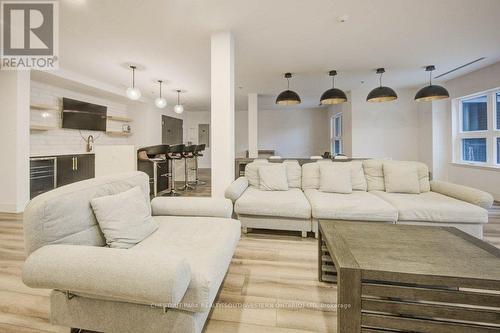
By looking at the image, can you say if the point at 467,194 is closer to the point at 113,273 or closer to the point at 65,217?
the point at 113,273

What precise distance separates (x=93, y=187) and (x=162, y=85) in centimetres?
474

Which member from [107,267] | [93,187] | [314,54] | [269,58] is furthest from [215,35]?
[107,267]

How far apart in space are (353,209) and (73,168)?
18.4 ft

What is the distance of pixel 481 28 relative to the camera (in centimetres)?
290

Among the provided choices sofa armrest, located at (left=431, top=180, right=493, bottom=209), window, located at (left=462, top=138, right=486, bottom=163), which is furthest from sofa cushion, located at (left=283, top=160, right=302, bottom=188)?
window, located at (left=462, top=138, right=486, bottom=163)

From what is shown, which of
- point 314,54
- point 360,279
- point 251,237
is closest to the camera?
point 360,279

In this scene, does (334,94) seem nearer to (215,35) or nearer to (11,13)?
(215,35)

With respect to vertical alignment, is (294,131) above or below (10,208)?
above

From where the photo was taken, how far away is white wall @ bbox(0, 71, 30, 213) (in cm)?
370

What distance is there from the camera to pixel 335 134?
8.12 meters

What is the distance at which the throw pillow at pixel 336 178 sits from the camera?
310 cm

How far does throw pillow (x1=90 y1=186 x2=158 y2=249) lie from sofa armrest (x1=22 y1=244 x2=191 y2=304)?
346 mm

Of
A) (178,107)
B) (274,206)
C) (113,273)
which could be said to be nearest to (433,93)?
(274,206)

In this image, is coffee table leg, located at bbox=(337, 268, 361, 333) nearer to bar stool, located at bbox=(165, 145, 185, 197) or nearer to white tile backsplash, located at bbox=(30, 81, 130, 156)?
bar stool, located at bbox=(165, 145, 185, 197)
